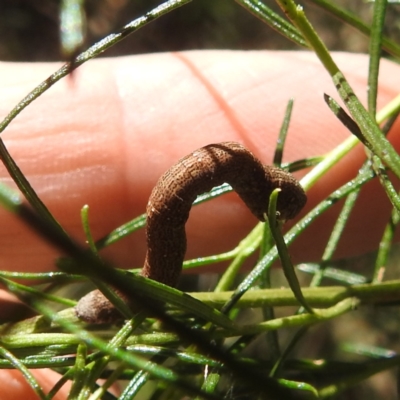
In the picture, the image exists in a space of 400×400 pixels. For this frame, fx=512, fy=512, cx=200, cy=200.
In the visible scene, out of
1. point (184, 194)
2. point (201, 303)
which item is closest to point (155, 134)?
point (184, 194)

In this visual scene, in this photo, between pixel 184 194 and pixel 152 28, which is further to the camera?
pixel 152 28

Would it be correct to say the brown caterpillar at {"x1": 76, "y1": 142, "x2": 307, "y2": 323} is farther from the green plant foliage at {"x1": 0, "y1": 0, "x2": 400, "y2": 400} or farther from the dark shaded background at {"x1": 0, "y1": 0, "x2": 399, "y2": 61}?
the dark shaded background at {"x1": 0, "y1": 0, "x2": 399, "y2": 61}

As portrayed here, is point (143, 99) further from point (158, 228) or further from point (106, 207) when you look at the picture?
point (158, 228)

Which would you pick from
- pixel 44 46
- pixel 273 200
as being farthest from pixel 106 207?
pixel 44 46

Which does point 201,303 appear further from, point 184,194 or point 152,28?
point 152,28

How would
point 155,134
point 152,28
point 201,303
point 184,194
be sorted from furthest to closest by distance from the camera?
point 152,28 → point 155,134 → point 184,194 → point 201,303

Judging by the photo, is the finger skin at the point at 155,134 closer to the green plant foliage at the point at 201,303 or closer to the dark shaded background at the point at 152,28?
the green plant foliage at the point at 201,303
